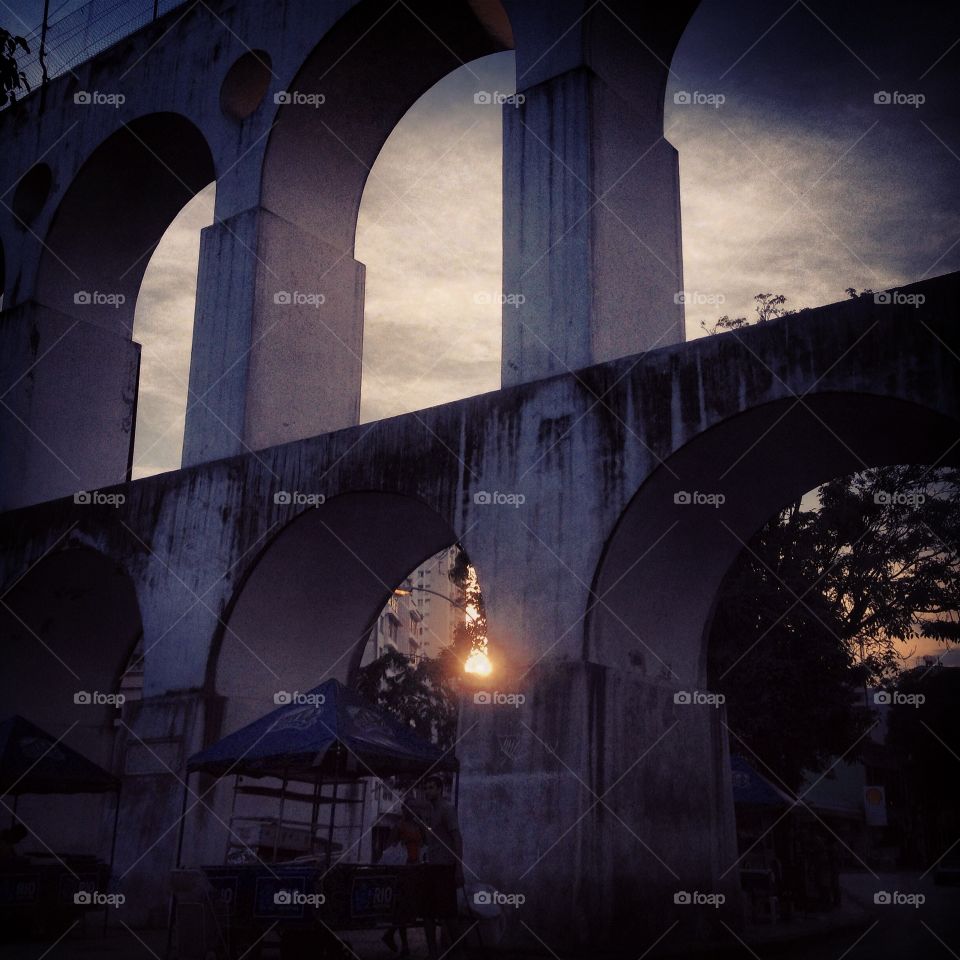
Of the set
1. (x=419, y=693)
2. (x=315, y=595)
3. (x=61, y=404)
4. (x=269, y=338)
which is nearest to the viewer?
(x=315, y=595)

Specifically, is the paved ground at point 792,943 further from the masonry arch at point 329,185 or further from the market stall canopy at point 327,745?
the masonry arch at point 329,185

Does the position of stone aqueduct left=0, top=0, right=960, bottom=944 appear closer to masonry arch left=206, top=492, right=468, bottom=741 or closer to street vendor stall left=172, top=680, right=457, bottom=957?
masonry arch left=206, top=492, right=468, bottom=741

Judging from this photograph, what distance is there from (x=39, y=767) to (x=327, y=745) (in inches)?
186

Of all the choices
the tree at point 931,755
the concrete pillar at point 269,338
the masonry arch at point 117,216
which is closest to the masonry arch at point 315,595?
the concrete pillar at point 269,338

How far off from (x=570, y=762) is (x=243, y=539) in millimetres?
5226

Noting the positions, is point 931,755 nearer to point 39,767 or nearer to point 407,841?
point 407,841

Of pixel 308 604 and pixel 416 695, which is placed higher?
pixel 416 695

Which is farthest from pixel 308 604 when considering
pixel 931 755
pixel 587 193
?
pixel 931 755

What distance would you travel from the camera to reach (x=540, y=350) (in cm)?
1160

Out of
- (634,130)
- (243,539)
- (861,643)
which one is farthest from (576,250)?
(861,643)

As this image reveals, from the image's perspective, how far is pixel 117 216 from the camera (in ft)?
60.0

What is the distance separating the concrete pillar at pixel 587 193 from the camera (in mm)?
11602

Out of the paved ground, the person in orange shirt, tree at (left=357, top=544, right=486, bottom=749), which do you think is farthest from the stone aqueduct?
tree at (left=357, top=544, right=486, bottom=749)

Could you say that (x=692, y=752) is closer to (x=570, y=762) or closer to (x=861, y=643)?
(x=570, y=762)
